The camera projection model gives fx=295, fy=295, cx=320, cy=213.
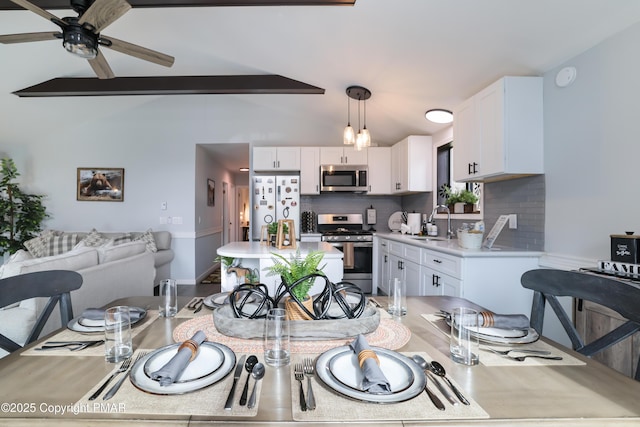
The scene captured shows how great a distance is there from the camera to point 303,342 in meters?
0.93

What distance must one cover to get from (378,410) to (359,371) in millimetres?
138

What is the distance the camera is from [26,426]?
0.56m

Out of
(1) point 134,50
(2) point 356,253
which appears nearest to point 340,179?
(2) point 356,253

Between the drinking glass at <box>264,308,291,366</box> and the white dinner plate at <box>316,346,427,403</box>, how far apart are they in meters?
0.09

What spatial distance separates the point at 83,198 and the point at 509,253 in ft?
20.2

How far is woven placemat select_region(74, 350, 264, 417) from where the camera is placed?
1.94ft

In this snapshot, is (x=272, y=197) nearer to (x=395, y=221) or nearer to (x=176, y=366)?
(x=395, y=221)

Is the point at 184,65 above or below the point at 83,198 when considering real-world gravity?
above

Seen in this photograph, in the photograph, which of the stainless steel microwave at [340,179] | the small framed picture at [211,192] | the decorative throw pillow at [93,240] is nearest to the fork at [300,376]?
the stainless steel microwave at [340,179]

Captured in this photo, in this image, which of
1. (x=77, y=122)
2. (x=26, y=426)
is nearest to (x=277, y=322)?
(x=26, y=426)

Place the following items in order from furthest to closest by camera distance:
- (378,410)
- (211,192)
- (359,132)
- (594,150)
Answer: (211,192), (359,132), (594,150), (378,410)

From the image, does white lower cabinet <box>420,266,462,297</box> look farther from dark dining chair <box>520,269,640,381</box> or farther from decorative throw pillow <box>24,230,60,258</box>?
decorative throw pillow <box>24,230,60,258</box>

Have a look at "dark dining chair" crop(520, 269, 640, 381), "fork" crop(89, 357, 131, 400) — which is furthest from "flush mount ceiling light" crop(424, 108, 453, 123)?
"fork" crop(89, 357, 131, 400)

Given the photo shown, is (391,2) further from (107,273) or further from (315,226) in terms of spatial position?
(315,226)
